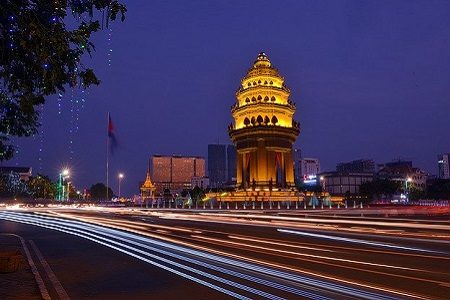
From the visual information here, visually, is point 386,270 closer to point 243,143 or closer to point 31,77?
point 31,77

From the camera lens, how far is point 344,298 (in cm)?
962

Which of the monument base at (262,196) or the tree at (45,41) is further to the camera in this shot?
the monument base at (262,196)

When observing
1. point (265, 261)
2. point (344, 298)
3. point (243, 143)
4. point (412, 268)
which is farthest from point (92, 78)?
point (243, 143)

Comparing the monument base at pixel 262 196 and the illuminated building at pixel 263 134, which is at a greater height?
the illuminated building at pixel 263 134

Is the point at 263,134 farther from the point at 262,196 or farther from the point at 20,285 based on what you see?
the point at 20,285

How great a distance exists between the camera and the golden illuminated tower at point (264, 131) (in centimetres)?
8269

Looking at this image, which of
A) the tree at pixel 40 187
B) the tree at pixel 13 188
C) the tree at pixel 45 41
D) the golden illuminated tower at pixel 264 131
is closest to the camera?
the tree at pixel 45 41

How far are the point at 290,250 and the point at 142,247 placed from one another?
606cm

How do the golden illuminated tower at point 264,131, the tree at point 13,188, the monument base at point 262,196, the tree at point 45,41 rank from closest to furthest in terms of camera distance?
the tree at point 45,41
the monument base at point 262,196
the golden illuminated tower at point 264,131
the tree at point 13,188

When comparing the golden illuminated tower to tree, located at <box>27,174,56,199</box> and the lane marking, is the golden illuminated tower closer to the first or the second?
the lane marking

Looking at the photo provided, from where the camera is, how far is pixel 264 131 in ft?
273

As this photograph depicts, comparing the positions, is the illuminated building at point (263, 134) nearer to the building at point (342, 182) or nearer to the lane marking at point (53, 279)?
the lane marking at point (53, 279)

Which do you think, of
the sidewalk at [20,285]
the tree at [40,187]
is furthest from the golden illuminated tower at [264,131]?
the tree at [40,187]

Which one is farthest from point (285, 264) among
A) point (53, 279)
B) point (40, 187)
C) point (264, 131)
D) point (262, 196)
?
point (40, 187)
